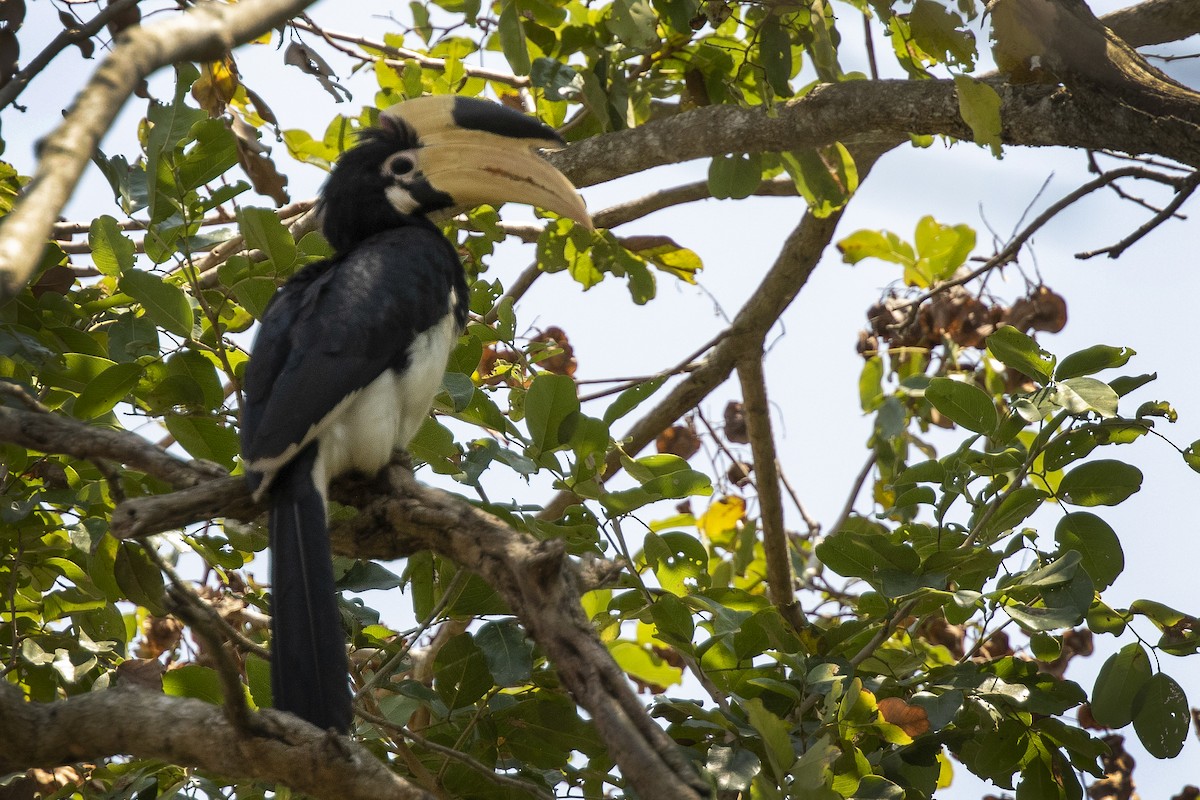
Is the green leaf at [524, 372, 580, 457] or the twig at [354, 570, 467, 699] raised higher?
the green leaf at [524, 372, 580, 457]

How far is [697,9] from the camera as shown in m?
4.16

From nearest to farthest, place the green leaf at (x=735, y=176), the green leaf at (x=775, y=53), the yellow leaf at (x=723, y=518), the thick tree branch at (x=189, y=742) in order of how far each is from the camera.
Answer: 1. the thick tree branch at (x=189, y=742)
2. the green leaf at (x=775, y=53)
3. the green leaf at (x=735, y=176)
4. the yellow leaf at (x=723, y=518)

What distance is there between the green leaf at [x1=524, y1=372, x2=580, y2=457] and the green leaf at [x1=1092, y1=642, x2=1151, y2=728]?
158cm

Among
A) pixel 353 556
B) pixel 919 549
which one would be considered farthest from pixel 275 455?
pixel 919 549

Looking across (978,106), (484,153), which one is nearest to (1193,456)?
(978,106)

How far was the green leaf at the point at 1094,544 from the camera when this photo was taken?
3.27 meters

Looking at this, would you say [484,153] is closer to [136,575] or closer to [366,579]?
[366,579]

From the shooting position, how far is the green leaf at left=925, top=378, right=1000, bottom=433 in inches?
134

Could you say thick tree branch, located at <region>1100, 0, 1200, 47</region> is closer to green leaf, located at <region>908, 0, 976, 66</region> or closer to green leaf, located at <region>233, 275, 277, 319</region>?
green leaf, located at <region>908, 0, 976, 66</region>

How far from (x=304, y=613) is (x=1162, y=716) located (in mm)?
2244

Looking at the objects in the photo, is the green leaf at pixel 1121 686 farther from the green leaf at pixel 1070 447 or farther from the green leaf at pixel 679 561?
the green leaf at pixel 679 561

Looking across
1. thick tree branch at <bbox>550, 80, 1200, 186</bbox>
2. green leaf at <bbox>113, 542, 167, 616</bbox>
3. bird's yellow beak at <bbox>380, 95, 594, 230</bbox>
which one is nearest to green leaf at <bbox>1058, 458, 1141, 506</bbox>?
thick tree branch at <bbox>550, 80, 1200, 186</bbox>

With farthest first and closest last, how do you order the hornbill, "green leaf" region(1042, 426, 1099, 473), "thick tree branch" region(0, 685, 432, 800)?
"green leaf" region(1042, 426, 1099, 473) < the hornbill < "thick tree branch" region(0, 685, 432, 800)

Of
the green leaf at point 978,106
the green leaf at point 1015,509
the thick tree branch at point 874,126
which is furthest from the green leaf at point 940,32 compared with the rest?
the green leaf at point 1015,509
